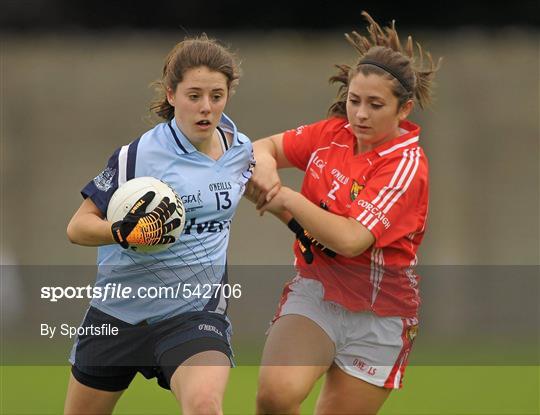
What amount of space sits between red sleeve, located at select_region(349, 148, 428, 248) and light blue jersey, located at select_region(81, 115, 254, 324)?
0.57 metres

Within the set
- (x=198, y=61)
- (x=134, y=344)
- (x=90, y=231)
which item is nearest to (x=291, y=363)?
(x=134, y=344)

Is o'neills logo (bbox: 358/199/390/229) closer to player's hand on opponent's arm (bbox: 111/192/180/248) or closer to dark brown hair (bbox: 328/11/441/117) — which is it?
dark brown hair (bbox: 328/11/441/117)

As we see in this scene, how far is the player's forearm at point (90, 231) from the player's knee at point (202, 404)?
0.70 m

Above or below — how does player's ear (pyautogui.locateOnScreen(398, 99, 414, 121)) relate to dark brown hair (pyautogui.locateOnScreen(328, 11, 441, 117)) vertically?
below

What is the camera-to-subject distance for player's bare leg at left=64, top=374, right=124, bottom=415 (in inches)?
168

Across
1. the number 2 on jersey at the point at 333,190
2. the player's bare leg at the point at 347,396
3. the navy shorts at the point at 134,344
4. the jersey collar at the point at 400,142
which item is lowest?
the player's bare leg at the point at 347,396

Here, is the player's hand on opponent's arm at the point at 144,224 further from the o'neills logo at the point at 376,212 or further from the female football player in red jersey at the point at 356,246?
the o'neills logo at the point at 376,212

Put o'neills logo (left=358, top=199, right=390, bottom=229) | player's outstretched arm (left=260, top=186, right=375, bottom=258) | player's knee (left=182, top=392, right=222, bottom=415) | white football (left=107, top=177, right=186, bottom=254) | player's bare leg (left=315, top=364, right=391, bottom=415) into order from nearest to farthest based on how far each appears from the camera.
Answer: player's knee (left=182, top=392, right=222, bottom=415) < white football (left=107, top=177, right=186, bottom=254) < player's outstretched arm (left=260, top=186, right=375, bottom=258) < o'neills logo (left=358, top=199, right=390, bottom=229) < player's bare leg (left=315, top=364, right=391, bottom=415)

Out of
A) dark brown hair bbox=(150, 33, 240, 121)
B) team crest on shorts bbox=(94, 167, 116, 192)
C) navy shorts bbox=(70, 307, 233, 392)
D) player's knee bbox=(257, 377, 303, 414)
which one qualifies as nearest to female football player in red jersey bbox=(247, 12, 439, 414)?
player's knee bbox=(257, 377, 303, 414)

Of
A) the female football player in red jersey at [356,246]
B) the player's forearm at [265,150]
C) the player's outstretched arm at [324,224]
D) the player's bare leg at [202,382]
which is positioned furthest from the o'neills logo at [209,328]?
the player's forearm at [265,150]

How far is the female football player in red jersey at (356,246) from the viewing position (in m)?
4.32

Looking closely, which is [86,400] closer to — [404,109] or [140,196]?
[140,196]

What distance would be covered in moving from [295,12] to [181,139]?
6384 mm

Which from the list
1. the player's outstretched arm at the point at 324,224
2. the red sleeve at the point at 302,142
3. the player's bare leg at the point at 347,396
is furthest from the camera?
the red sleeve at the point at 302,142
